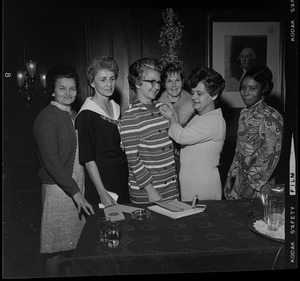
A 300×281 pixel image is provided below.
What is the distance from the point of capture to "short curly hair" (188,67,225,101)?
1.82 metres

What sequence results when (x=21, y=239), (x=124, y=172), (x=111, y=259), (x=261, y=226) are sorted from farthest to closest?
(x=124, y=172) → (x=21, y=239) → (x=261, y=226) → (x=111, y=259)

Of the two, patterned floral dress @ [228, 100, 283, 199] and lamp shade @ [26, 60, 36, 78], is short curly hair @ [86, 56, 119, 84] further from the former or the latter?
patterned floral dress @ [228, 100, 283, 199]

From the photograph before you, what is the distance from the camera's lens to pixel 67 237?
65.2 inches

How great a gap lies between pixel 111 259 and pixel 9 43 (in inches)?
34.0

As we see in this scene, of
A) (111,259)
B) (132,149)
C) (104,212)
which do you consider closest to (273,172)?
(132,149)

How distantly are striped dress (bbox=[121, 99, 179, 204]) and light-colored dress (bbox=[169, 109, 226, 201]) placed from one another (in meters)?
0.06

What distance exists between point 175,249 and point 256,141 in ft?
2.86

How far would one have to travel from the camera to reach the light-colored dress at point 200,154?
1746 mm

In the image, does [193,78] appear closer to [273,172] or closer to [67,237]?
[273,172]

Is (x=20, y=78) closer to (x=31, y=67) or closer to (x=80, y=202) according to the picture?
(x=31, y=67)

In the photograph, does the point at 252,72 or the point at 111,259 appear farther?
the point at 252,72

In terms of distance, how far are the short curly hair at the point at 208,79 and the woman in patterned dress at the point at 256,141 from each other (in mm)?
187

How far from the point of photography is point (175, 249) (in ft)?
3.59

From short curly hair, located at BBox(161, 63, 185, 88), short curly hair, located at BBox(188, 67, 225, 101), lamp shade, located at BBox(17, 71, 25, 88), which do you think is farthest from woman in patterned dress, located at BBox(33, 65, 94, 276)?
short curly hair, located at BBox(188, 67, 225, 101)
